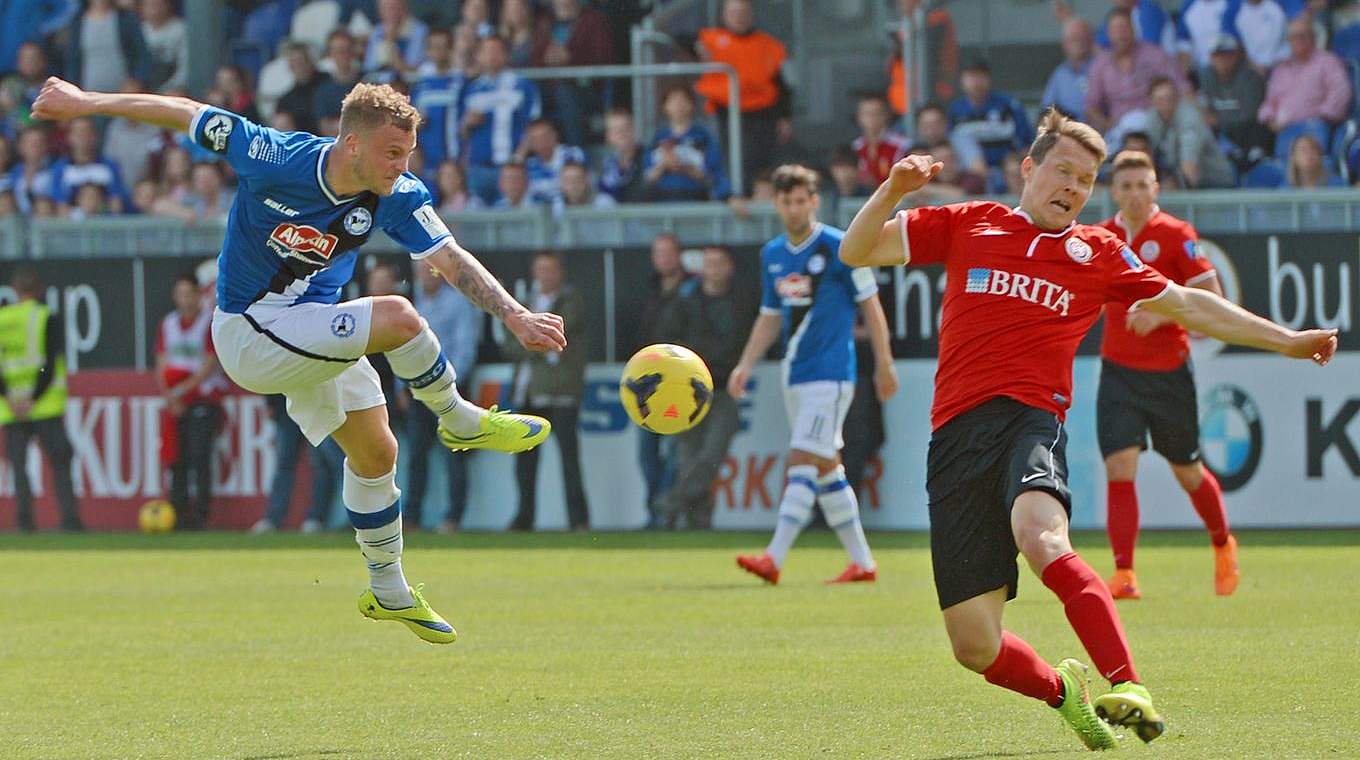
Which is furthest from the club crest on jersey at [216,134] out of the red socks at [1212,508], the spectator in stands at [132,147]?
the spectator in stands at [132,147]

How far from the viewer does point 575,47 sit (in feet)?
65.3

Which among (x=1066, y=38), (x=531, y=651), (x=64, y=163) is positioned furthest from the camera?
(x=64, y=163)

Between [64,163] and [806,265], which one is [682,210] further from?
[64,163]

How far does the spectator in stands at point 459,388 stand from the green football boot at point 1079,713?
11.2m

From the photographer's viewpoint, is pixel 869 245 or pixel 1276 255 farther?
pixel 1276 255

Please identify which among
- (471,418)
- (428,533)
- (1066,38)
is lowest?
(428,533)

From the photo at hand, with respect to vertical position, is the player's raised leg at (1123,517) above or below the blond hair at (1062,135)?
below

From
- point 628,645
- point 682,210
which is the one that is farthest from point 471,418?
point 682,210

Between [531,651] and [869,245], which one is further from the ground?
[869,245]

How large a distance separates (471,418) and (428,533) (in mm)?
9113

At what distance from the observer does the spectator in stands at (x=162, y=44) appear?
21.7m

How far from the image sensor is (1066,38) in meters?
18.3

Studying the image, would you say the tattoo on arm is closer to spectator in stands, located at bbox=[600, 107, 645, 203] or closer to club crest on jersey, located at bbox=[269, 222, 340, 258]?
club crest on jersey, located at bbox=[269, 222, 340, 258]

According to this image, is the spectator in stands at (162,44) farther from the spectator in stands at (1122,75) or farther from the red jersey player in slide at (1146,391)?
the red jersey player in slide at (1146,391)
